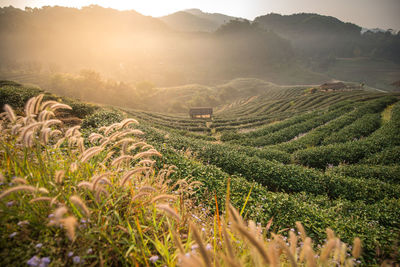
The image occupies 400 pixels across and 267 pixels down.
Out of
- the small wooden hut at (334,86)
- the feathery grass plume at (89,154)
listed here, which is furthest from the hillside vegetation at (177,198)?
the small wooden hut at (334,86)

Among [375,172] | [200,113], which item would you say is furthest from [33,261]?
[200,113]

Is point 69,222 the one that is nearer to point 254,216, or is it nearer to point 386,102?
point 254,216

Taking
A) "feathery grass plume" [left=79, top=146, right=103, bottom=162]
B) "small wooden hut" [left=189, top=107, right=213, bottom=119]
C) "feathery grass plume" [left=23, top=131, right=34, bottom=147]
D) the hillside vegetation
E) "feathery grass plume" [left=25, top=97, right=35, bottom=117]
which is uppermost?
"feathery grass plume" [left=25, top=97, right=35, bottom=117]

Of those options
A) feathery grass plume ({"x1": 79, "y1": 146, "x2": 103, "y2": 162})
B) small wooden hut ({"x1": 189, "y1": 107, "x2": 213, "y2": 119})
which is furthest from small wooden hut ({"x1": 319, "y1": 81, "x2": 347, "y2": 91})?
feathery grass plume ({"x1": 79, "y1": 146, "x2": 103, "y2": 162})

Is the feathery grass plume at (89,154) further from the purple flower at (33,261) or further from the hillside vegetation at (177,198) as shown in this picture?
the purple flower at (33,261)

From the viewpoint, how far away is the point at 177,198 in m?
3.91

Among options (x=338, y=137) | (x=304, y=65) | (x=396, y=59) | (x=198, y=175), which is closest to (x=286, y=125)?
(x=338, y=137)

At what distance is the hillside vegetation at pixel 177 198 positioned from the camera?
6.35 feet

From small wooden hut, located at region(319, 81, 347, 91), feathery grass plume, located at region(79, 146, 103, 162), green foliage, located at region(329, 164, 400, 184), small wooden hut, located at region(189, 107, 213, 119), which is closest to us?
feathery grass plume, located at region(79, 146, 103, 162)

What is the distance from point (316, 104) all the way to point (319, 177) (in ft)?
160

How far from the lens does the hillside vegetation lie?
1.93 meters

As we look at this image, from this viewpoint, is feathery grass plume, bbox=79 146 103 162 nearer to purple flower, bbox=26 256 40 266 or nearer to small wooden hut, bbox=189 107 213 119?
purple flower, bbox=26 256 40 266

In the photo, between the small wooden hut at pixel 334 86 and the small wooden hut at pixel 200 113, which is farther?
the small wooden hut at pixel 334 86

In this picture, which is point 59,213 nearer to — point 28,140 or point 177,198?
point 28,140
